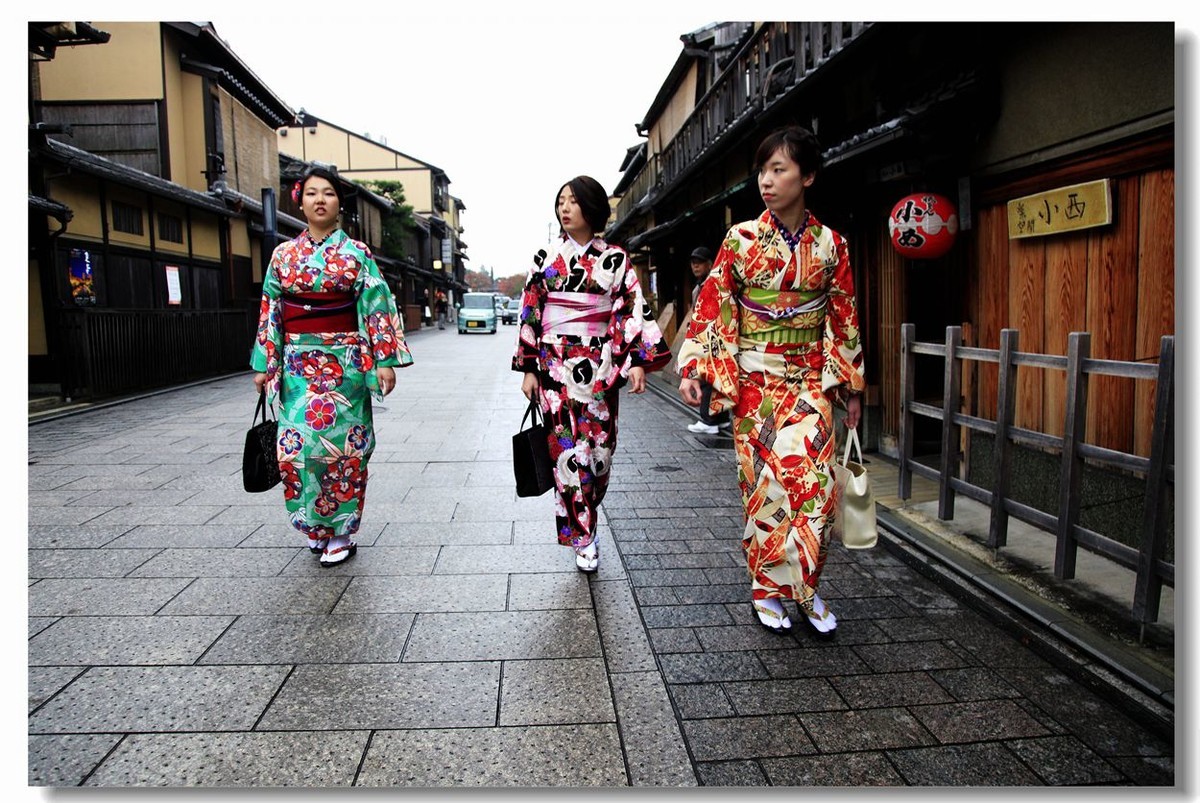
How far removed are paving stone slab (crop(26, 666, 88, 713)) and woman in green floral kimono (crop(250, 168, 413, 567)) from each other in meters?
1.49

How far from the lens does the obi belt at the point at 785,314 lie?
3.66 meters

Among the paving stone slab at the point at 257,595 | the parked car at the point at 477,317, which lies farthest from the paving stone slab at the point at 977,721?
the parked car at the point at 477,317

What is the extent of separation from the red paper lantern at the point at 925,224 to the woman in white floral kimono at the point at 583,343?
291cm

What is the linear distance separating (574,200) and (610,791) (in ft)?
9.64

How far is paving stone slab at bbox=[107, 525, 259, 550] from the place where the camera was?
196 inches

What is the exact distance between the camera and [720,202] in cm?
1120

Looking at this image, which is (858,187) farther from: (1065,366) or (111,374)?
(111,374)

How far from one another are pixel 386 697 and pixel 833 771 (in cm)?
163

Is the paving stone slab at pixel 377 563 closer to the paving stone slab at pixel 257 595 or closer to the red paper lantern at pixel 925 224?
the paving stone slab at pixel 257 595

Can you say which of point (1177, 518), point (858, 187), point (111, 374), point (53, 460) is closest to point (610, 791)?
point (1177, 518)

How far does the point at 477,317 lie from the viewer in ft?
136

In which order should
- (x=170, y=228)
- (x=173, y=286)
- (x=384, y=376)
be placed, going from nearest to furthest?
(x=384, y=376)
(x=173, y=286)
(x=170, y=228)

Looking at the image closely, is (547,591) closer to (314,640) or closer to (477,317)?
(314,640)

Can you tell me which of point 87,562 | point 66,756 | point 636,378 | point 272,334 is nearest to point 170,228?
point 87,562
